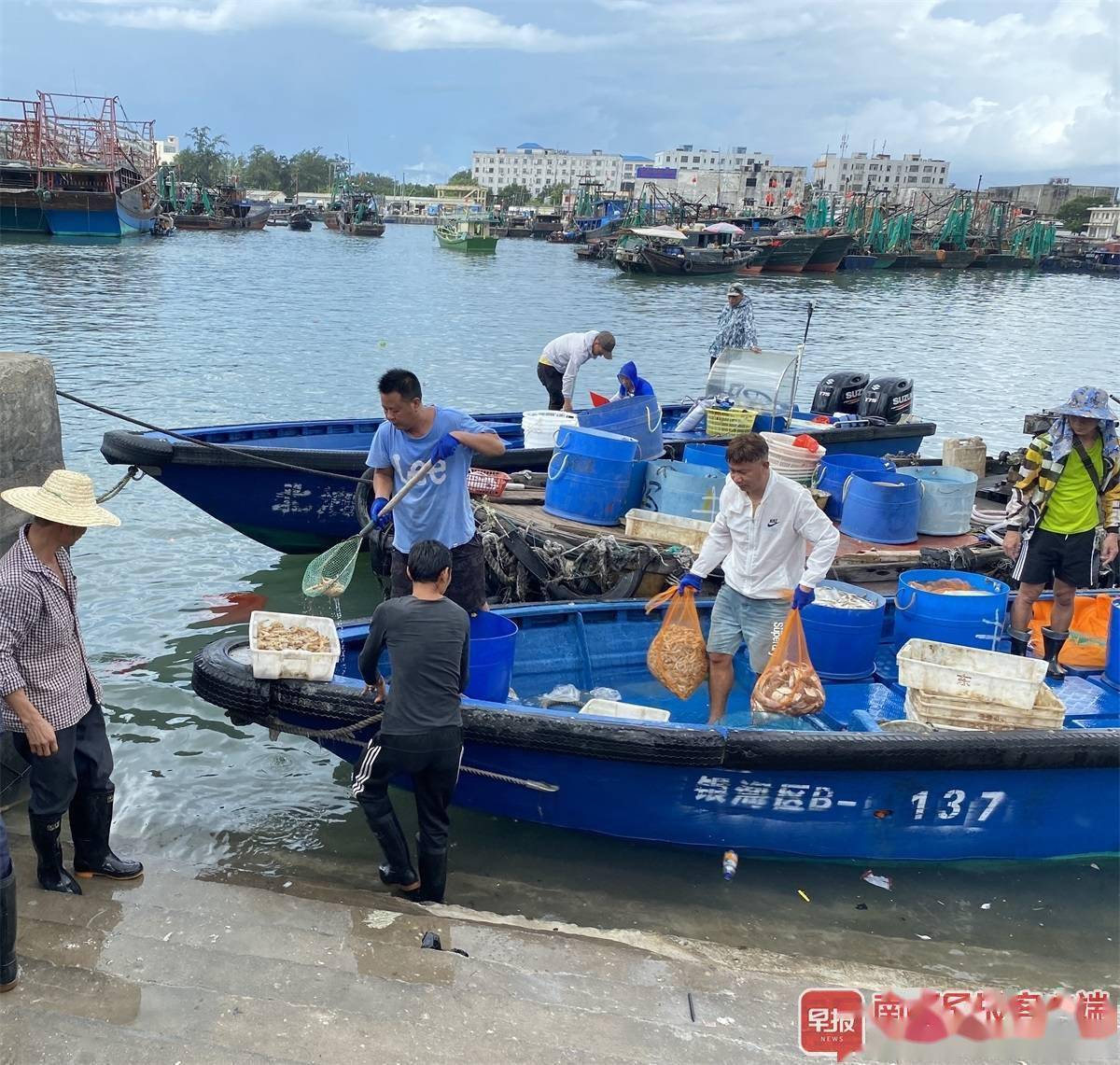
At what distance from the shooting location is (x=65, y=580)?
13.1ft

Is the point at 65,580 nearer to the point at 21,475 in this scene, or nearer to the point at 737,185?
the point at 21,475

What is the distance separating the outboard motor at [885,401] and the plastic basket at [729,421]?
260 centimetres

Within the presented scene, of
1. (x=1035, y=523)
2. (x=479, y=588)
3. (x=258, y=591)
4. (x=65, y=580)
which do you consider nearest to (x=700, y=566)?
(x=479, y=588)

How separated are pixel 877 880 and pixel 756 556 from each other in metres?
1.86

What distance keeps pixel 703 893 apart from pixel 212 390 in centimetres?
1717

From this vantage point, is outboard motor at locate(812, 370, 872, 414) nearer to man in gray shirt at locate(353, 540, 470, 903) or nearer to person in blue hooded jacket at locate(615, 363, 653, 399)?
person in blue hooded jacket at locate(615, 363, 653, 399)

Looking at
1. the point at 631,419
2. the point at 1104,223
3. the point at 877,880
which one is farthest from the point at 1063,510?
the point at 1104,223

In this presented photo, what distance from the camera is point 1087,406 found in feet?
19.5

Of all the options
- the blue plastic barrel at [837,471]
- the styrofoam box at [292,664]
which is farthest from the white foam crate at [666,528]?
the styrofoam box at [292,664]

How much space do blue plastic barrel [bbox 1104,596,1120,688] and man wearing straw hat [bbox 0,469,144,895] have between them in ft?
18.6

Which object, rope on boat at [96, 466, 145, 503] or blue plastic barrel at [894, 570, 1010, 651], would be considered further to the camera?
blue plastic barrel at [894, 570, 1010, 651]

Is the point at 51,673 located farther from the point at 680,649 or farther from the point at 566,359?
the point at 566,359

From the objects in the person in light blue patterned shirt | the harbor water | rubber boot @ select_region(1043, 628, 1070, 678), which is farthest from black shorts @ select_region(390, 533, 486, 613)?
the person in light blue patterned shirt

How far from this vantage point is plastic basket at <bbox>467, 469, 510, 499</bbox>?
9.02m
